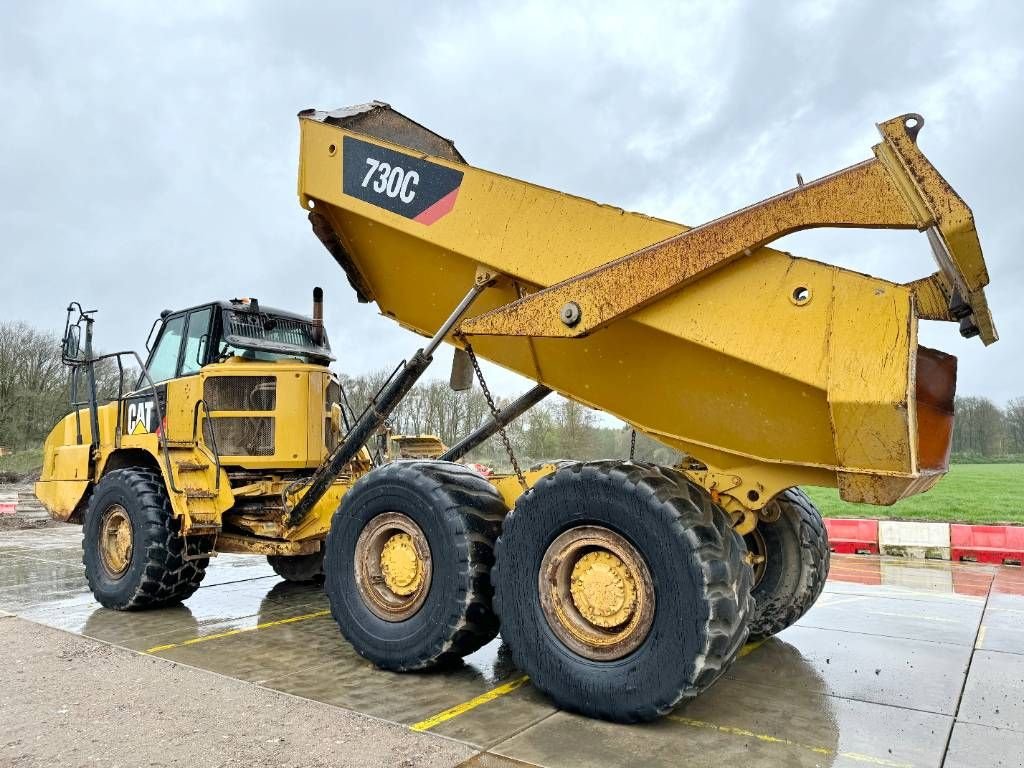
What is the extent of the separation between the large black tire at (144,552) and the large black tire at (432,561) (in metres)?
2.23

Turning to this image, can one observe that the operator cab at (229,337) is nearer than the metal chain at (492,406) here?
No

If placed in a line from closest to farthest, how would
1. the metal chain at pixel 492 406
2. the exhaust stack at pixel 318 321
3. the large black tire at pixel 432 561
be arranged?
1. the large black tire at pixel 432 561
2. the metal chain at pixel 492 406
3. the exhaust stack at pixel 318 321

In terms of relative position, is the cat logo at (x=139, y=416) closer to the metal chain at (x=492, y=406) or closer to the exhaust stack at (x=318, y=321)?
the exhaust stack at (x=318, y=321)

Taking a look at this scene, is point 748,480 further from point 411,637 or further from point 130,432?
point 130,432

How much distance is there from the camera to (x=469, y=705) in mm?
4207

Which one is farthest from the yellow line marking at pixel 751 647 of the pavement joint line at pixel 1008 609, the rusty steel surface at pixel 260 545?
the rusty steel surface at pixel 260 545

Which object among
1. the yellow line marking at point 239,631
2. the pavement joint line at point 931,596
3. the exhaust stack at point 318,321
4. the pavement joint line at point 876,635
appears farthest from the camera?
the exhaust stack at point 318,321

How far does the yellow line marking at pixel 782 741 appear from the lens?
3.42 m

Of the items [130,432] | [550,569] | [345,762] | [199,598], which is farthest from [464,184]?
[199,598]

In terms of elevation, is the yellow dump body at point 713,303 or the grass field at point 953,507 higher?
the yellow dump body at point 713,303

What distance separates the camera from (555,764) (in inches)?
132

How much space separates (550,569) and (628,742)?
95 cm

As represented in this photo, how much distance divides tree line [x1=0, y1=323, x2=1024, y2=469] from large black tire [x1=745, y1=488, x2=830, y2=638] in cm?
88

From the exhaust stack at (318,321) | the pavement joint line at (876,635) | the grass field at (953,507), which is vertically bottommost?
the pavement joint line at (876,635)
